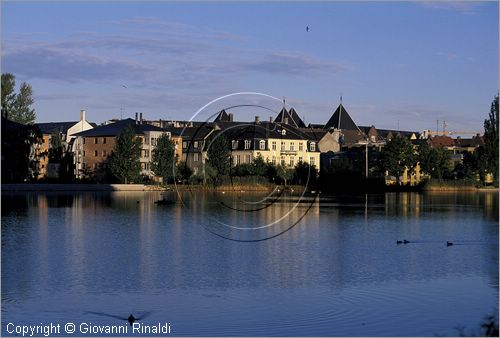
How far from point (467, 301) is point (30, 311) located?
11.9 metres

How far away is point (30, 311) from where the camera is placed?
2408cm

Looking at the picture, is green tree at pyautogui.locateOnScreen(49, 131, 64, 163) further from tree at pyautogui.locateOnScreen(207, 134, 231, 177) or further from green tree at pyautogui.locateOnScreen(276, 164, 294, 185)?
green tree at pyautogui.locateOnScreen(276, 164, 294, 185)

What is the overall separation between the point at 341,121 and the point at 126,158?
63362 millimetres

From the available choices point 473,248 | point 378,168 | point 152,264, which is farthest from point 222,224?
point 378,168

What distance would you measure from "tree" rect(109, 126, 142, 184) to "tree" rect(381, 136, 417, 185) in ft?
104

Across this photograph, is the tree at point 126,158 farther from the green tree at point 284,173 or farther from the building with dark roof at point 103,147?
the green tree at point 284,173

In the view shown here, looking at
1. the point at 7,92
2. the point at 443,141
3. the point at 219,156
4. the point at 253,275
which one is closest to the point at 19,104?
the point at 7,92

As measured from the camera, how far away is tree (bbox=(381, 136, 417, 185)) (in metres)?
120

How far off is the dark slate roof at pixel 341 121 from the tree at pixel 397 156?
135 ft

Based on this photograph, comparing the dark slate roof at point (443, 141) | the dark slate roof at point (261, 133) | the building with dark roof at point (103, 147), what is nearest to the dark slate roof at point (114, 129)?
the building with dark roof at point (103, 147)

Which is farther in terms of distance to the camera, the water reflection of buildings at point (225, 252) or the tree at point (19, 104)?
the tree at point (19, 104)

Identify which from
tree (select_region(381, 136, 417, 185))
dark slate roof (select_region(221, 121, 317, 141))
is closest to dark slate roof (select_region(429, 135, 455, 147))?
dark slate roof (select_region(221, 121, 317, 141))

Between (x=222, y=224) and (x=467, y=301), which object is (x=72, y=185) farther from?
(x=467, y=301)

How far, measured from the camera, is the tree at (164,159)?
111188 mm
